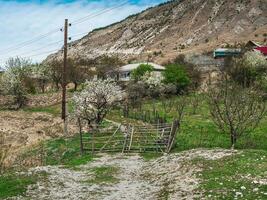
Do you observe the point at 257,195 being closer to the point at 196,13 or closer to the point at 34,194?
the point at 34,194

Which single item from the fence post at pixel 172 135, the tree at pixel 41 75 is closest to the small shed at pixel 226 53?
the tree at pixel 41 75

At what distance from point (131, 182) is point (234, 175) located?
427 centimetres

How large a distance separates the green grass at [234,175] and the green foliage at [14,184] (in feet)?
21.3

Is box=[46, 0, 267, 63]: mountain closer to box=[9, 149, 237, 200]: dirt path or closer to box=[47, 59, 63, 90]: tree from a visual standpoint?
box=[47, 59, 63, 90]: tree

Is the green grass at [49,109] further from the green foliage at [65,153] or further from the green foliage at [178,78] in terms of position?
the green foliage at [65,153]

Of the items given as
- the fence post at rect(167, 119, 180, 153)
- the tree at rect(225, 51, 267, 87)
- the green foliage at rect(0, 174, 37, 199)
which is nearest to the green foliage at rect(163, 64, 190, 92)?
the tree at rect(225, 51, 267, 87)

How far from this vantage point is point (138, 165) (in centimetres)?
2286

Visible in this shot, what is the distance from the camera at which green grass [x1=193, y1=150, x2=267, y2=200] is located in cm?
1478

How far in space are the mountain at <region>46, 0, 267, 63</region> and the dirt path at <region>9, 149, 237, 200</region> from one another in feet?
316

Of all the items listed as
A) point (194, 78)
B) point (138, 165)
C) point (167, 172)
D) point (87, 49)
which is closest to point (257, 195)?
point (167, 172)

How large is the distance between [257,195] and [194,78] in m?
60.2

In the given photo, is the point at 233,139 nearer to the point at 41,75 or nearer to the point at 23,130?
the point at 23,130

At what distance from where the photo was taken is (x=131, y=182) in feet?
61.1

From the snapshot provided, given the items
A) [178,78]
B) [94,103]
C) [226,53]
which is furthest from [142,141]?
[226,53]
